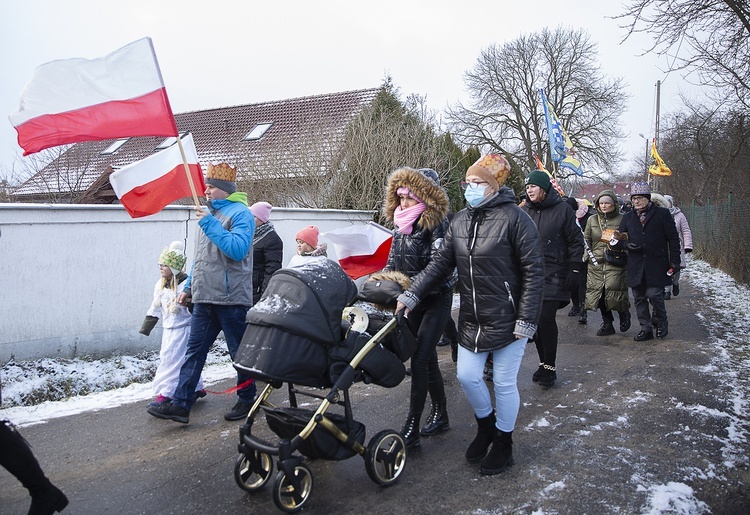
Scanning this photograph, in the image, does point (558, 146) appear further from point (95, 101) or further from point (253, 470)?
point (253, 470)

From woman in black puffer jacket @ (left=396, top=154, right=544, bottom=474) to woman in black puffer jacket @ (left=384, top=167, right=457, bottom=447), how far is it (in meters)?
0.33

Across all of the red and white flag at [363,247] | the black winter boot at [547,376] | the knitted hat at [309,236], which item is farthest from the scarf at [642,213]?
the knitted hat at [309,236]

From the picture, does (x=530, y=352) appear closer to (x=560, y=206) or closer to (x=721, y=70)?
(x=560, y=206)

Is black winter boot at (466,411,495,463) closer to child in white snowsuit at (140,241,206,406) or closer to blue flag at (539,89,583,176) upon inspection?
child in white snowsuit at (140,241,206,406)

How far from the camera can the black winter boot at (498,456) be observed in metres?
3.84

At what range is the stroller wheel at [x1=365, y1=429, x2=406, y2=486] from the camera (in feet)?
11.8

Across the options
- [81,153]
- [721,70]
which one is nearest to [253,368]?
[721,70]

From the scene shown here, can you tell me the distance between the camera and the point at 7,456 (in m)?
3.04

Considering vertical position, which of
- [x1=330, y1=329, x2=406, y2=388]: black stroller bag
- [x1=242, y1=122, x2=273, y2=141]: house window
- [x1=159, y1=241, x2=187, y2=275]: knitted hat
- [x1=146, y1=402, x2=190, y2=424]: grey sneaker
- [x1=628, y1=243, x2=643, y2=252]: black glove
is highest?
[x1=242, y1=122, x2=273, y2=141]: house window

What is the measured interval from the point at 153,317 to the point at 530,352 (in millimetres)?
4304

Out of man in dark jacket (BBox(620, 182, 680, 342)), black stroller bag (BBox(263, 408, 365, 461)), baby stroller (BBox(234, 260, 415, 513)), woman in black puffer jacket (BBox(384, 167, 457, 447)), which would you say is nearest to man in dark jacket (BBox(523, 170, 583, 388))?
woman in black puffer jacket (BBox(384, 167, 457, 447))

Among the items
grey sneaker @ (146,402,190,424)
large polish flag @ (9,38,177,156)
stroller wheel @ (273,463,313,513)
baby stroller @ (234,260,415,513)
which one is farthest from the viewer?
grey sneaker @ (146,402,190,424)

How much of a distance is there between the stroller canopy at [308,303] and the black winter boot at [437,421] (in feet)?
4.70

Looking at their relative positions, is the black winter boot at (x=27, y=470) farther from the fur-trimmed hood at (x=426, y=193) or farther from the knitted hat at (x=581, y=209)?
the knitted hat at (x=581, y=209)
